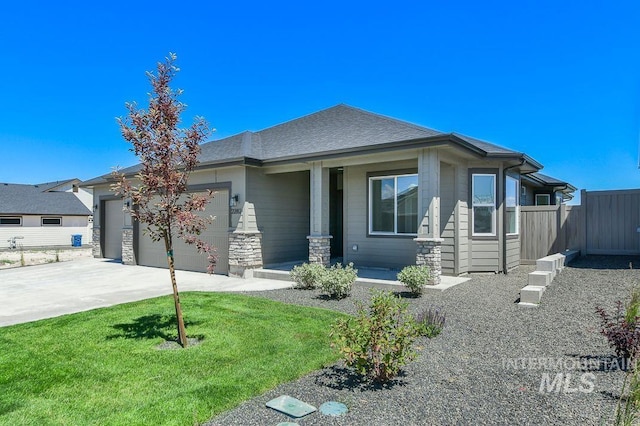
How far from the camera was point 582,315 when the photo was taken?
5.93 m

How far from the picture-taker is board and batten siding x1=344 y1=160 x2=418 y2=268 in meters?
10.6

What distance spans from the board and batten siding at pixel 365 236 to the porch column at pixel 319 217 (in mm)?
1218

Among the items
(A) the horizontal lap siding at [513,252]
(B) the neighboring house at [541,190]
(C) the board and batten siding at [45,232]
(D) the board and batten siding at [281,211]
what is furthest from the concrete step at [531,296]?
(C) the board and batten siding at [45,232]

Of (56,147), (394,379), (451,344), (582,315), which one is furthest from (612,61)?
(56,147)

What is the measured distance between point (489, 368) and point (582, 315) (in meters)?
2.97

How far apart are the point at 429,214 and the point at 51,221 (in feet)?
100

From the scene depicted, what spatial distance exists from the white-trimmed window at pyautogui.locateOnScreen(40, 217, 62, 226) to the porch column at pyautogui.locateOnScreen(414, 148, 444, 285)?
99.1ft

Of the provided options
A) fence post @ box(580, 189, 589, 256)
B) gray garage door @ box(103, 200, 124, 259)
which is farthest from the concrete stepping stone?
gray garage door @ box(103, 200, 124, 259)

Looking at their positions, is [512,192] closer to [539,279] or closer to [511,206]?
[511,206]

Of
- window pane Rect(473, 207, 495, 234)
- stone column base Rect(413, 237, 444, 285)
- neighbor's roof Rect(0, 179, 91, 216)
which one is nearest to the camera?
stone column base Rect(413, 237, 444, 285)

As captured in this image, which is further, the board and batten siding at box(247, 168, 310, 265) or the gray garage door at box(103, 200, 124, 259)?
the gray garage door at box(103, 200, 124, 259)

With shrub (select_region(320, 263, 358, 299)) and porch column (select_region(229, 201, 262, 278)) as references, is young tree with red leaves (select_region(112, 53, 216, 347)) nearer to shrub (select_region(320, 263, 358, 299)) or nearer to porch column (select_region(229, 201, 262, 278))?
shrub (select_region(320, 263, 358, 299))

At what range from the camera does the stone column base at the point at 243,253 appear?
35.7 feet

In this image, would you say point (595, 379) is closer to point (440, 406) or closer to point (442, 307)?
point (440, 406)
